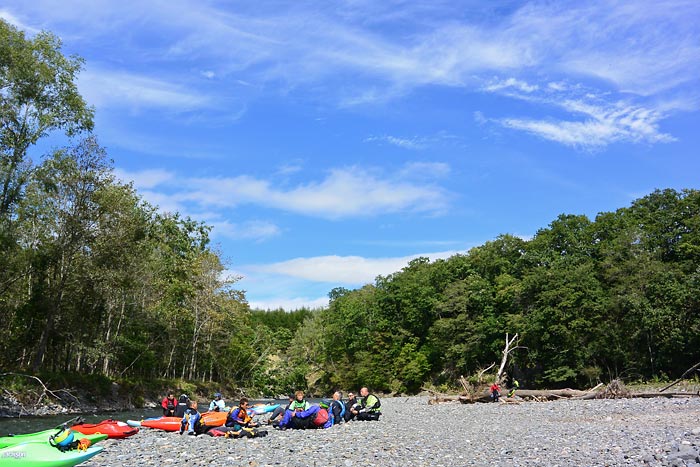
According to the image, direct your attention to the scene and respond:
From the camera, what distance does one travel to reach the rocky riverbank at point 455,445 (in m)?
12.0

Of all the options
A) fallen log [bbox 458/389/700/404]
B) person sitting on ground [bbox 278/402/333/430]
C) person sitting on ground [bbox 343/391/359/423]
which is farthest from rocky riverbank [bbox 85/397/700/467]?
fallen log [bbox 458/389/700/404]

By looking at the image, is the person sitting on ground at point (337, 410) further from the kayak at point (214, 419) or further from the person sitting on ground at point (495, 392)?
the person sitting on ground at point (495, 392)

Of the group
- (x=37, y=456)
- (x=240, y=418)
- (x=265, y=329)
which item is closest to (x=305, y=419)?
(x=240, y=418)

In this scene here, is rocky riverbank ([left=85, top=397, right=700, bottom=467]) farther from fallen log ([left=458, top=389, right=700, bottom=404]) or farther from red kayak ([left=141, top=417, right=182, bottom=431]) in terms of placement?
fallen log ([left=458, top=389, right=700, bottom=404])

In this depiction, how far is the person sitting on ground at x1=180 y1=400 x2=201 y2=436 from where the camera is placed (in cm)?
1905

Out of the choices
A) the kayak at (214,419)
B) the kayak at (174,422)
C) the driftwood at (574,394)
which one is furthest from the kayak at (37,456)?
the driftwood at (574,394)

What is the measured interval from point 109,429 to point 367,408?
10173 mm

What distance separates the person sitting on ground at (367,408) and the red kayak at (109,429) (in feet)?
29.2

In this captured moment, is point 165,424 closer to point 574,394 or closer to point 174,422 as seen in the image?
point 174,422

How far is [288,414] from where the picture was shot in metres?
20.6

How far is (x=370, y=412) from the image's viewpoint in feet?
77.0

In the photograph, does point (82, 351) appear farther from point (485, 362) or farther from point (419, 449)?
point (485, 362)

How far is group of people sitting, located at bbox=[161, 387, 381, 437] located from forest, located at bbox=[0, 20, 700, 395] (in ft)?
49.5

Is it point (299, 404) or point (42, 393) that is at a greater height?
point (299, 404)
